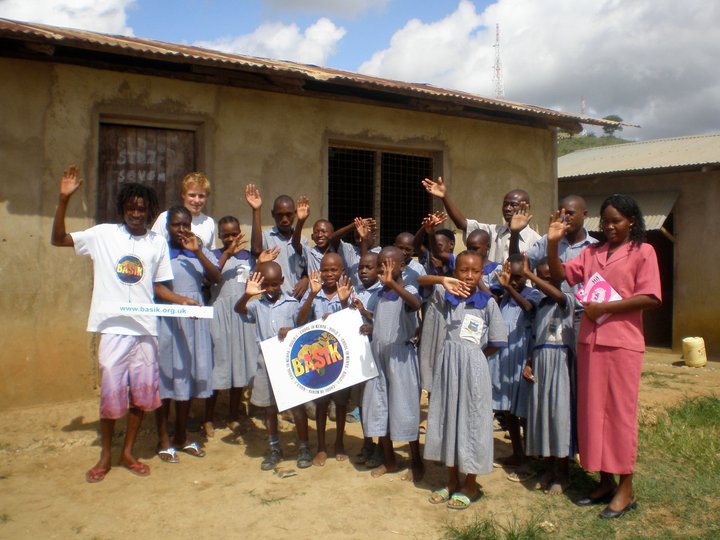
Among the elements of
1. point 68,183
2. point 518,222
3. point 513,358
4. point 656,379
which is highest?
point 68,183

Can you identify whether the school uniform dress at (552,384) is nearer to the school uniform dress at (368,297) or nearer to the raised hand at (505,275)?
the raised hand at (505,275)

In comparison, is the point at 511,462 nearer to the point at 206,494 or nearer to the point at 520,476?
the point at 520,476

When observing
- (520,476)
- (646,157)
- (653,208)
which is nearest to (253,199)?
(520,476)

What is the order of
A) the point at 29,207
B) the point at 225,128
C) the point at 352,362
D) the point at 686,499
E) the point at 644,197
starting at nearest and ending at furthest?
1. the point at 686,499
2. the point at 352,362
3. the point at 29,207
4. the point at 225,128
5. the point at 644,197

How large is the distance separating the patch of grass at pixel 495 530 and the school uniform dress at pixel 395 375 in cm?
71

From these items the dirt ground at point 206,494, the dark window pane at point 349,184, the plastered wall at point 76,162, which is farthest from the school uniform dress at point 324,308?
the dark window pane at point 349,184

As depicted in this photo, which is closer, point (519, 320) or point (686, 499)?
point (686, 499)

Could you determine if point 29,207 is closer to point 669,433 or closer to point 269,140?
point 269,140

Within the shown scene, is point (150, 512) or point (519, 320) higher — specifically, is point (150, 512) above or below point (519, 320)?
below

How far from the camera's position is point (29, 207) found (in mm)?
4754

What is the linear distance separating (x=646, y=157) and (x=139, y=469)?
10090 millimetres

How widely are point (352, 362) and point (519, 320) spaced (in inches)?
42.0

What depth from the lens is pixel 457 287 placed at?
10.8 feet

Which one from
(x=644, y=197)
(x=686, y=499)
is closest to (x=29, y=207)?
(x=686, y=499)
